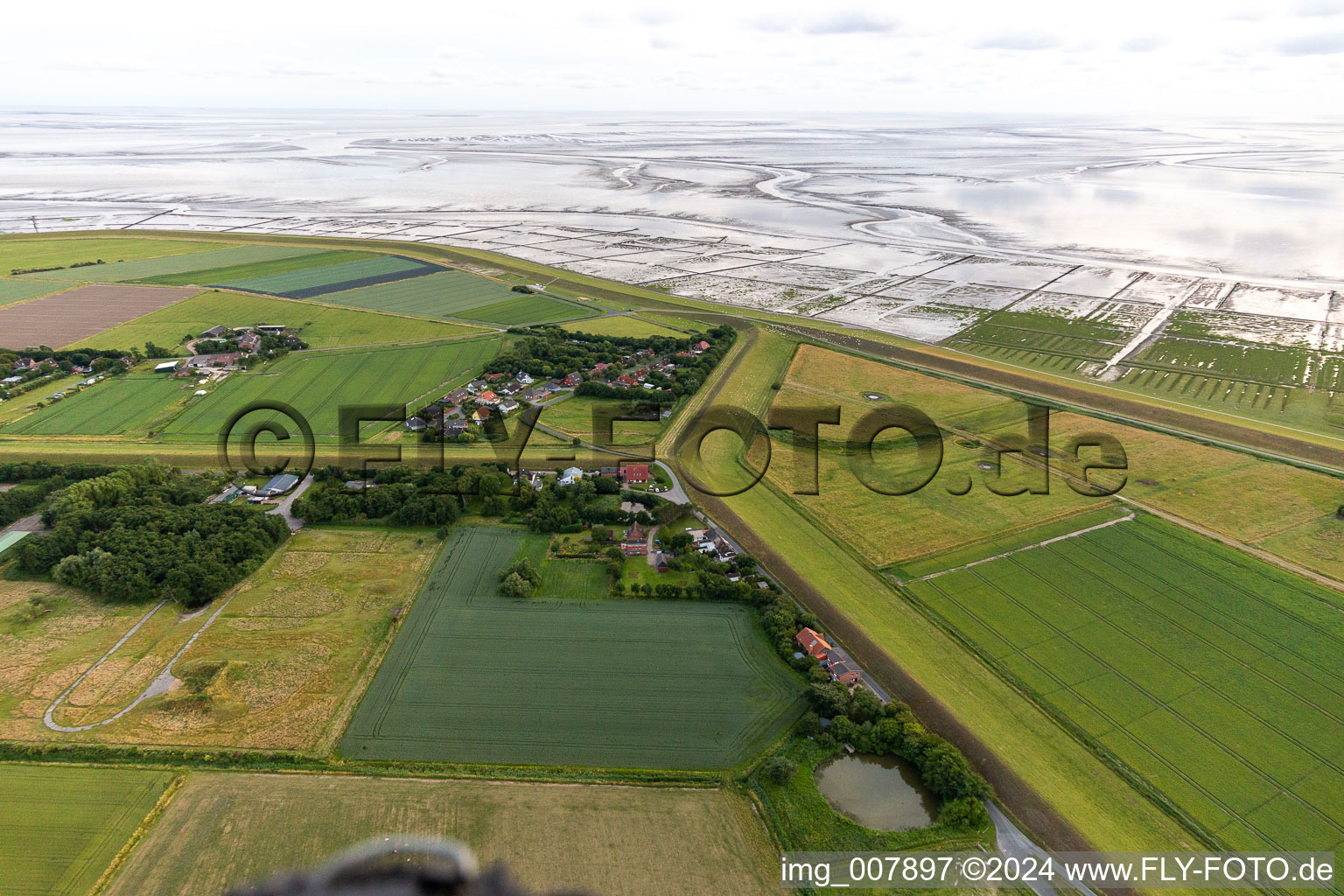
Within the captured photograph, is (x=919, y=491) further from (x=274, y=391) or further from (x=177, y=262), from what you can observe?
(x=177, y=262)

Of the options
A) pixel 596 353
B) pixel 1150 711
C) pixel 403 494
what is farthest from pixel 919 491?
pixel 596 353

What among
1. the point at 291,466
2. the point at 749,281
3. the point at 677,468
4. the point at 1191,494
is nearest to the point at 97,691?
the point at 291,466

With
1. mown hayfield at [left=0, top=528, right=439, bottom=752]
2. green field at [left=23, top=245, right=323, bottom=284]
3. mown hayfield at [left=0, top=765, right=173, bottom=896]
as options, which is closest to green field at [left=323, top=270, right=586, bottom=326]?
green field at [left=23, top=245, right=323, bottom=284]

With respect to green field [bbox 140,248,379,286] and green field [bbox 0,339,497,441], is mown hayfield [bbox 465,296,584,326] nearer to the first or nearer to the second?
green field [bbox 0,339,497,441]

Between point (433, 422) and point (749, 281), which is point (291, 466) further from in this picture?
point (749, 281)

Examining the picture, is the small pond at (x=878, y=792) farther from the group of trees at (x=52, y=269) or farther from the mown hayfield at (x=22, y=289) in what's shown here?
the group of trees at (x=52, y=269)

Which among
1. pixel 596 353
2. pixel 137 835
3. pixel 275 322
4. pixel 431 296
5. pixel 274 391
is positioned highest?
pixel 431 296
